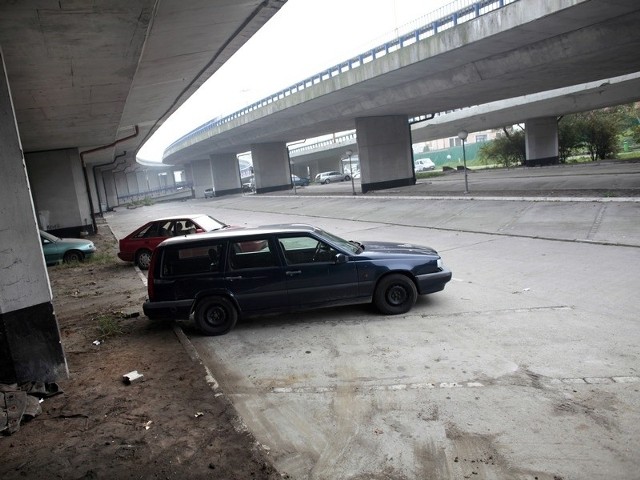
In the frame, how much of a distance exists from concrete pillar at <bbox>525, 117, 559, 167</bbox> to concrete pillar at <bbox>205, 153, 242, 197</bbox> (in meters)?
32.1

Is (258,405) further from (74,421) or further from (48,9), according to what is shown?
(48,9)

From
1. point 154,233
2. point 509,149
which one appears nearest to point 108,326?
point 154,233

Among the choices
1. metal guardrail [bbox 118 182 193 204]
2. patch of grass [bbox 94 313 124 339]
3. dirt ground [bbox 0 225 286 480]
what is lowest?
dirt ground [bbox 0 225 286 480]

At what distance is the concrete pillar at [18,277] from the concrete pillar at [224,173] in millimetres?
52870

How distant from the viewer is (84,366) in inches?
252

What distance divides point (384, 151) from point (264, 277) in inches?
995

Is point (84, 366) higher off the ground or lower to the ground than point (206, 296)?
lower

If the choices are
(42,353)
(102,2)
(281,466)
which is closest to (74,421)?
(42,353)

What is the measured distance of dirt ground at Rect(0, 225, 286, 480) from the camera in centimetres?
400

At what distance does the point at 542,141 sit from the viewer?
1629 inches

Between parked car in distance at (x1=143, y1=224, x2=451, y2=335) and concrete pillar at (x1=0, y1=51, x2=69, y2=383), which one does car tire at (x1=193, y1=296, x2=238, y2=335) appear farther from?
concrete pillar at (x1=0, y1=51, x2=69, y2=383)

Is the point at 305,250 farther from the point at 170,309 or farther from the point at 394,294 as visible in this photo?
the point at 170,309

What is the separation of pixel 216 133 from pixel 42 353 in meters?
39.4

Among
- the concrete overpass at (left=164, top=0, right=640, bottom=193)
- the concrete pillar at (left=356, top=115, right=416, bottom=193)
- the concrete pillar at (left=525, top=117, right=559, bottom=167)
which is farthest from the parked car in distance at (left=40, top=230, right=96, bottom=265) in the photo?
the concrete pillar at (left=525, top=117, right=559, bottom=167)
